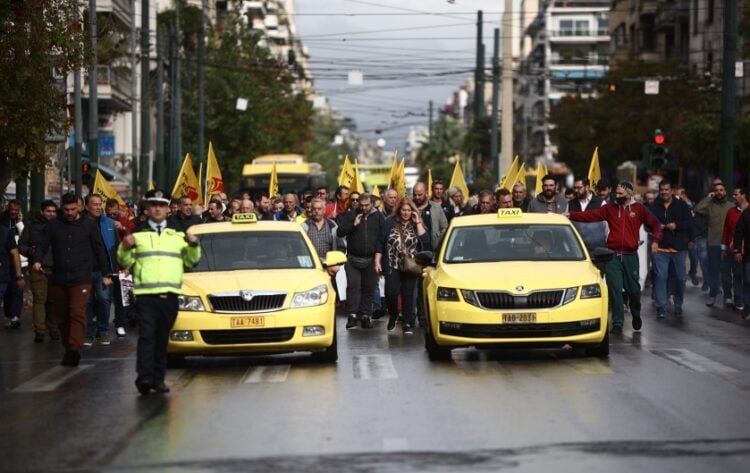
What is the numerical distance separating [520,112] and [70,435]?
16579cm

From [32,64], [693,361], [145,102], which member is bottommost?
[693,361]

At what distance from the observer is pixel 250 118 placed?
80.1 meters

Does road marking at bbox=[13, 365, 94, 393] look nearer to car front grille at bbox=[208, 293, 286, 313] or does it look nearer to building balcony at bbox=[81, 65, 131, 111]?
car front grille at bbox=[208, 293, 286, 313]

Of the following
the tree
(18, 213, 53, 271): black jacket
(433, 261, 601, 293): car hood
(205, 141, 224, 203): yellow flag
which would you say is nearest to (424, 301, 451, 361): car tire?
(433, 261, 601, 293): car hood

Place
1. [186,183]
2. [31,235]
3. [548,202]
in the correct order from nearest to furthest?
1. [31,235]
2. [548,202]
3. [186,183]

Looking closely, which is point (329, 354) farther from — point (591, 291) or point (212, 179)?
point (212, 179)

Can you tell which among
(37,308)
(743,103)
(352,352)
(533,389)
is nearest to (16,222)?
(37,308)

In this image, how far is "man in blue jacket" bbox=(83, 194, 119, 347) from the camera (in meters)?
21.5

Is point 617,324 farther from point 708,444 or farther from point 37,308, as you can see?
point 708,444

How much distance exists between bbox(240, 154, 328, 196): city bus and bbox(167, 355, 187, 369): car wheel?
139ft

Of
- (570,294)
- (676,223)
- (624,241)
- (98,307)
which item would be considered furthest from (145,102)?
(570,294)

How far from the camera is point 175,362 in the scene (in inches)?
683

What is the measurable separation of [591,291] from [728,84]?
20994mm

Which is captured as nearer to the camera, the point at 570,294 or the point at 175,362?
the point at 570,294
